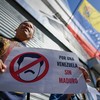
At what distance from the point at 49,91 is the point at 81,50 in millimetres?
6798

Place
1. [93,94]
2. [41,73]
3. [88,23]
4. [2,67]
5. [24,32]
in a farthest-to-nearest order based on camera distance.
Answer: [88,23]
[93,94]
[24,32]
[41,73]
[2,67]

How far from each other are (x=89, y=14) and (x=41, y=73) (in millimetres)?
7009

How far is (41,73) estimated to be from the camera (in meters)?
2.48

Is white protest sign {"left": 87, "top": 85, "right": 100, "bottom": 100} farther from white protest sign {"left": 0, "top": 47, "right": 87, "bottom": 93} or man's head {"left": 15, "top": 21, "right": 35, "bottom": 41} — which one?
man's head {"left": 15, "top": 21, "right": 35, "bottom": 41}

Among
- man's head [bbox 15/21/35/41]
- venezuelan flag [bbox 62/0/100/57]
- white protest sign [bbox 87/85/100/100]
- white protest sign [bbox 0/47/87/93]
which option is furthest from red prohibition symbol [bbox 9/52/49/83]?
venezuelan flag [bbox 62/0/100/57]

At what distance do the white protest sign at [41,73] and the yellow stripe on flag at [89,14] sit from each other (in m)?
6.60

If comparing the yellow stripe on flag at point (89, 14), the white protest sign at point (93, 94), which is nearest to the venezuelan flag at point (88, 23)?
the yellow stripe on flag at point (89, 14)

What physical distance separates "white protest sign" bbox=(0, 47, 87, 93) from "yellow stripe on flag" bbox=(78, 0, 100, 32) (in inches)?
260

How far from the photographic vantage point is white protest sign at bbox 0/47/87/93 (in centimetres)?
238

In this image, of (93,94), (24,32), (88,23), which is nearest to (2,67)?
(24,32)

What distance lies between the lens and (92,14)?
30.6ft

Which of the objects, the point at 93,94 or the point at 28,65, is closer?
the point at 28,65

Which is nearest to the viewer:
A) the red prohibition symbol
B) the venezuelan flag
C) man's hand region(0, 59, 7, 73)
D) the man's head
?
man's hand region(0, 59, 7, 73)

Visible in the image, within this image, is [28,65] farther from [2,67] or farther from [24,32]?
[24,32]
